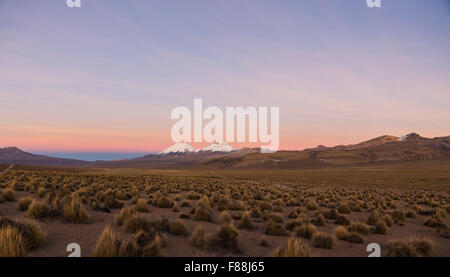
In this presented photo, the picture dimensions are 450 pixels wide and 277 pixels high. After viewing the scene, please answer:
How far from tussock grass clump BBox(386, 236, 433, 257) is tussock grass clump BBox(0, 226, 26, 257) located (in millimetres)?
8403

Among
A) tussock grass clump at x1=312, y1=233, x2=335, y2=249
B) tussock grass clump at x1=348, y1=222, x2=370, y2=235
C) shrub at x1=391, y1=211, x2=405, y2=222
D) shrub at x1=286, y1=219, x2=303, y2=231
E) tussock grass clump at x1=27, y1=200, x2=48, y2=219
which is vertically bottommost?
shrub at x1=391, y1=211, x2=405, y2=222

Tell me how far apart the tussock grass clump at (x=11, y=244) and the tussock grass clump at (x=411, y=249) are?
840 cm

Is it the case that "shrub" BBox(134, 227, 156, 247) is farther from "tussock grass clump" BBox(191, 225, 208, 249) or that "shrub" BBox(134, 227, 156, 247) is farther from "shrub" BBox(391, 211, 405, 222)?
"shrub" BBox(391, 211, 405, 222)

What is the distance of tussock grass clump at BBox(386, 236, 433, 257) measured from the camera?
647cm

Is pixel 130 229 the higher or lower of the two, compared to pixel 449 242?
higher

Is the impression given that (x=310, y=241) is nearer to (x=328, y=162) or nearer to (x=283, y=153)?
(x=328, y=162)

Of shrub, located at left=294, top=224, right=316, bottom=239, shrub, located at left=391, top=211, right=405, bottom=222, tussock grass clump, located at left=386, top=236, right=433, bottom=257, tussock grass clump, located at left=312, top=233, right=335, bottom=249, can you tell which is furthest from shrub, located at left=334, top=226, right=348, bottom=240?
shrub, located at left=391, top=211, right=405, bottom=222

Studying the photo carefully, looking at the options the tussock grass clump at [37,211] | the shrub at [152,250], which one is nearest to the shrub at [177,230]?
the shrub at [152,250]

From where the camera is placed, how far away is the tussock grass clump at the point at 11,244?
495cm

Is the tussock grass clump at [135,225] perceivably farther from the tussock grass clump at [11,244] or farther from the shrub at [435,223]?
the shrub at [435,223]
